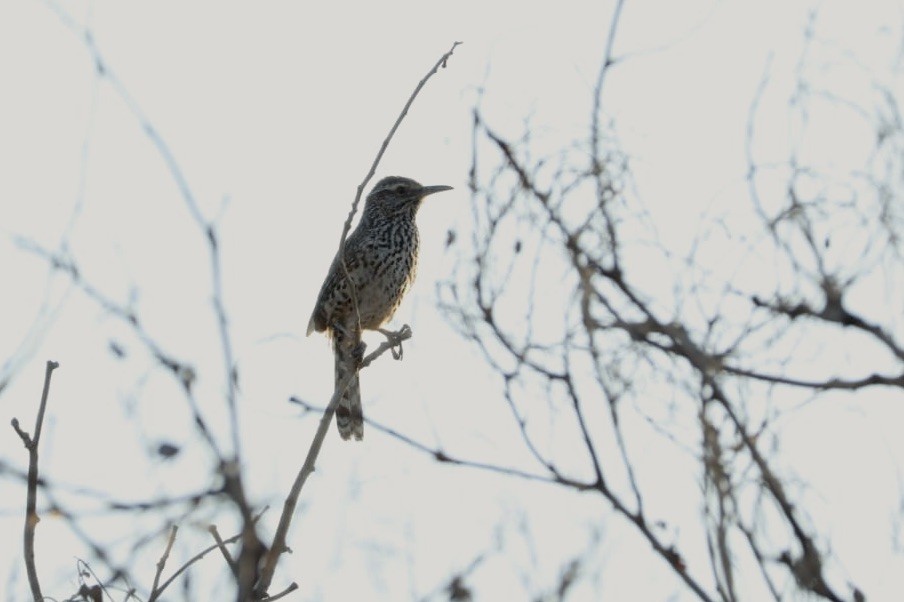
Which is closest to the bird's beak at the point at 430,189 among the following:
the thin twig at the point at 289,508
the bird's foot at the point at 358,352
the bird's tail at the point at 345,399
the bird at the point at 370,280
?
the bird at the point at 370,280

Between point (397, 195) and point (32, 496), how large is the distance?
6726 mm

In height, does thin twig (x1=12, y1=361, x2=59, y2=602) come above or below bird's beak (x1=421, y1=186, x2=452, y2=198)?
below

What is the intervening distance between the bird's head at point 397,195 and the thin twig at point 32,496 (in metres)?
6.20

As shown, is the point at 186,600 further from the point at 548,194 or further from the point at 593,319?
the point at 548,194

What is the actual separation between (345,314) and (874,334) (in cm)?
506

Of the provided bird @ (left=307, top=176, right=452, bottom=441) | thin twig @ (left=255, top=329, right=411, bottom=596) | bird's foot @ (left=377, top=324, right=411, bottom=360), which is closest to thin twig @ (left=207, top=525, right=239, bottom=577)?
thin twig @ (left=255, top=329, right=411, bottom=596)

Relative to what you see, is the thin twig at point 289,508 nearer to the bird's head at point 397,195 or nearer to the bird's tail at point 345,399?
the bird's tail at point 345,399

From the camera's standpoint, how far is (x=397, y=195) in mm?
9781

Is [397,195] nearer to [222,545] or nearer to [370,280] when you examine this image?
[370,280]

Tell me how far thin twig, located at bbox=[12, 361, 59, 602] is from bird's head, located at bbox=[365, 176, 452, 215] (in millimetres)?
6205

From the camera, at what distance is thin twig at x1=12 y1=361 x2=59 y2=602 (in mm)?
3212

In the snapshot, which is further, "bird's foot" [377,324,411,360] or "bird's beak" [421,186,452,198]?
"bird's beak" [421,186,452,198]

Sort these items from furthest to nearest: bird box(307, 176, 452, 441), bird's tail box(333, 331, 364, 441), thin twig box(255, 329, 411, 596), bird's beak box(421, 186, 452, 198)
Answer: bird's beak box(421, 186, 452, 198)
bird box(307, 176, 452, 441)
bird's tail box(333, 331, 364, 441)
thin twig box(255, 329, 411, 596)

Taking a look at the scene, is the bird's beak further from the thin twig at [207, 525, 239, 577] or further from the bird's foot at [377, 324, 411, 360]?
the thin twig at [207, 525, 239, 577]
